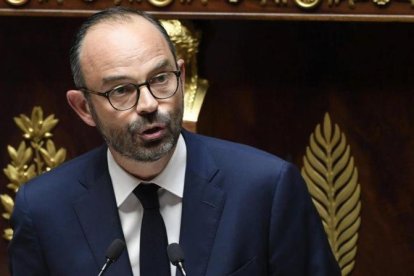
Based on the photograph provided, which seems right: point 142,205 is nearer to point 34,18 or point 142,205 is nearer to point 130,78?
point 130,78

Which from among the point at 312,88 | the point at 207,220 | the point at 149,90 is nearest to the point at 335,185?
the point at 312,88

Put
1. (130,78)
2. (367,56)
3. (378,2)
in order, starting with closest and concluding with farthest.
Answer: (130,78), (378,2), (367,56)

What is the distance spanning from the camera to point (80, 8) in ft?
4.61

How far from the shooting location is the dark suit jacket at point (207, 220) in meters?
1.12

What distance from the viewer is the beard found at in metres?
1.06

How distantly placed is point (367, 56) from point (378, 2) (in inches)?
5.2

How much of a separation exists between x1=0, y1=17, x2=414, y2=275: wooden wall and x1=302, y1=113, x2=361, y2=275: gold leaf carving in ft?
0.04

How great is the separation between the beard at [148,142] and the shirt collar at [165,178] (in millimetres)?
61

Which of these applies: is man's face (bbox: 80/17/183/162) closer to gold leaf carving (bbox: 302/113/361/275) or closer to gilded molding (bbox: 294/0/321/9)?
gilded molding (bbox: 294/0/321/9)

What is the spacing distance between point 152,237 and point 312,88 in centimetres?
43

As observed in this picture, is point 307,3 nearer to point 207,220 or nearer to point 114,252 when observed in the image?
point 207,220

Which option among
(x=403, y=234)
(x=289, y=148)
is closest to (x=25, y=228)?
(x=289, y=148)

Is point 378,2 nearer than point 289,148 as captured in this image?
Yes

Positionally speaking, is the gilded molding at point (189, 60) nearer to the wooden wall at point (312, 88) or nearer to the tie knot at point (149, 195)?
the wooden wall at point (312, 88)
